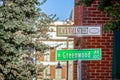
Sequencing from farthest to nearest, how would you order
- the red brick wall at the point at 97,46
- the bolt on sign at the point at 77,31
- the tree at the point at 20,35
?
the tree at the point at 20,35
the red brick wall at the point at 97,46
the bolt on sign at the point at 77,31

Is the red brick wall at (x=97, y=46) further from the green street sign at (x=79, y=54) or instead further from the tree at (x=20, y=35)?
the tree at (x=20, y=35)

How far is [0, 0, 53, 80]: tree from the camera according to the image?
14.1 meters

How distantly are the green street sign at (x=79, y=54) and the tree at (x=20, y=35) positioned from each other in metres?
4.66

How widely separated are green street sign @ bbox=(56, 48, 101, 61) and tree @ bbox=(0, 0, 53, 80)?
15.3 feet

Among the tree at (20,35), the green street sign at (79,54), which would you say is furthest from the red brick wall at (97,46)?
the tree at (20,35)

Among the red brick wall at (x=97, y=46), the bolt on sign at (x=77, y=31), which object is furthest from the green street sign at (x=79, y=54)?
the red brick wall at (x=97, y=46)

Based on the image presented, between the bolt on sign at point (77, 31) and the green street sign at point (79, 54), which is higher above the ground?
the bolt on sign at point (77, 31)

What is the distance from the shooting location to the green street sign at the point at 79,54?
365 inches

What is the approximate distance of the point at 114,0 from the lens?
30.8ft

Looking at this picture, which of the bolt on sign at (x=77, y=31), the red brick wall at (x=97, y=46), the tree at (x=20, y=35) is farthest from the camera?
the tree at (x=20, y=35)

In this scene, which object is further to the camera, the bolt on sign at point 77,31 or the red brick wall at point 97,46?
the red brick wall at point 97,46

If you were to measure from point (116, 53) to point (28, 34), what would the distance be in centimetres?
416

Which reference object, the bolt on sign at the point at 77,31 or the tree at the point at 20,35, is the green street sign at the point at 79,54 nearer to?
the bolt on sign at the point at 77,31

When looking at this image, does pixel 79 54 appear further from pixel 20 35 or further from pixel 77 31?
pixel 20 35
